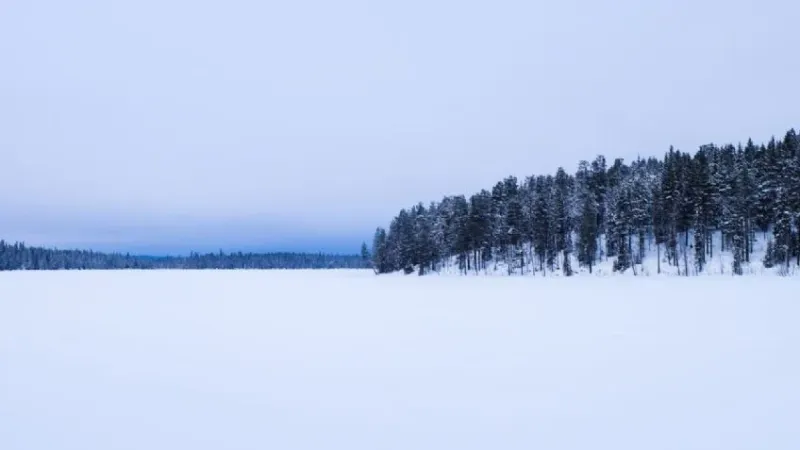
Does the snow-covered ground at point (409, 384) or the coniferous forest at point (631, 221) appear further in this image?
the coniferous forest at point (631, 221)

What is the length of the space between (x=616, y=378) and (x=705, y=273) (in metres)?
56.1

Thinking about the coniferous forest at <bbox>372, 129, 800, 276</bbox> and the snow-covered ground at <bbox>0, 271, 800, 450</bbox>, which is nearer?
the snow-covered ground at <bbox>0, 271, 800, 450</bbox>

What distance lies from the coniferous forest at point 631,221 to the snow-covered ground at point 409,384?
48.4m

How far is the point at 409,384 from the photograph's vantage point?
32.0 feet

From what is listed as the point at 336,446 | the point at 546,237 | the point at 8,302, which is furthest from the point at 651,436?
the point at 546,237

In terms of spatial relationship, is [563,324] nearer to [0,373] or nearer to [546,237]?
[0,373]

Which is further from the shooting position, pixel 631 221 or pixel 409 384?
pixel 631 221

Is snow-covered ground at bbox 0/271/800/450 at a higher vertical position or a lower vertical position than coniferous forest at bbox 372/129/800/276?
lower

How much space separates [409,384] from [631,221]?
6595 centimetres

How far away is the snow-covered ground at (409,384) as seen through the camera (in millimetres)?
7020

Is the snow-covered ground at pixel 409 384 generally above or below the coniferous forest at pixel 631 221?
below

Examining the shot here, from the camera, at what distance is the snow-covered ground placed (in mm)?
7020

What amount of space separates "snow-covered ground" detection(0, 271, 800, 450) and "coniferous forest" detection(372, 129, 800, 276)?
159 feet

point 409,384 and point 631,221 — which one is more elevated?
point 631,221
